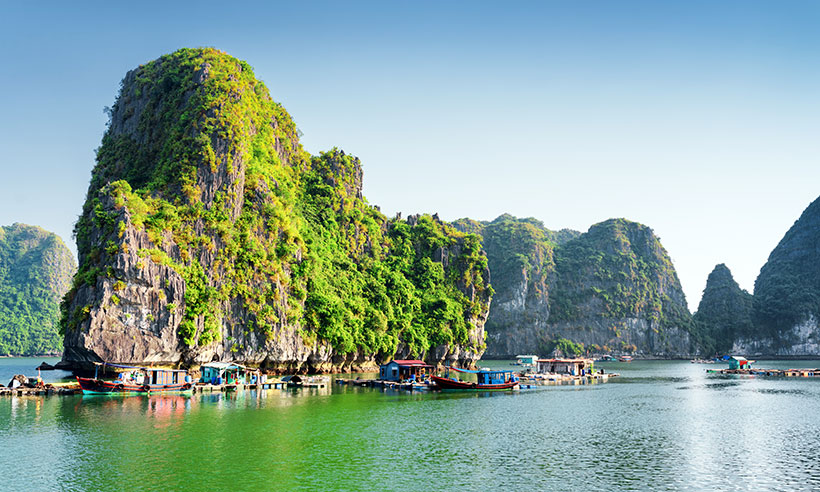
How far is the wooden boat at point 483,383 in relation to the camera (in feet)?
229

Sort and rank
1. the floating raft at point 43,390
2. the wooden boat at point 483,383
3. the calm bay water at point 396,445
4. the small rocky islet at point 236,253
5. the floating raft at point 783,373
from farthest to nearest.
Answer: the floating raft at point 783,373 < the wooden boat at point 483,383 < the small rocky islet at point 236,253 < the floating raft at point 43,390 < the calm bay water at point 396,445

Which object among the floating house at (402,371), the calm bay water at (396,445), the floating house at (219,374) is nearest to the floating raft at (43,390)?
the calm bay water at (396,445)

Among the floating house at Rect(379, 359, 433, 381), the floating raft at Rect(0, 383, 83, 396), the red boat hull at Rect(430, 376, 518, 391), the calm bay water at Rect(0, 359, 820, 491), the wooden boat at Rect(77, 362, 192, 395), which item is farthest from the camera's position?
the floating house at Rect(379, 359, 433, 381)

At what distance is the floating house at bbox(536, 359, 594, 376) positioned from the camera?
96.8 m

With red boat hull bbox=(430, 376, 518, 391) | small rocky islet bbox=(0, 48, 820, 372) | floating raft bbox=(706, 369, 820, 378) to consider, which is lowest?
floating raft bbox=(706, 369, 820, 378)

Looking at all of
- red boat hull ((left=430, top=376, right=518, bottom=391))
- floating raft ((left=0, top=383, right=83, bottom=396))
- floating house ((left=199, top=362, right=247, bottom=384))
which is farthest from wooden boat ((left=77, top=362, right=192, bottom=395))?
red boat hull ((left=430, top=376, right=518, bottom=391))

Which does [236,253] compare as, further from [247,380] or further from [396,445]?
[396,445]

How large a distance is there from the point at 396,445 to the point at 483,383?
38913 millimetres

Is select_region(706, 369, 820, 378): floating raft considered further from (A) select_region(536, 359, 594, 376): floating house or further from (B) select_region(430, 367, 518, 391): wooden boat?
(B) select_region(430, 367, 518, 391): wooden boat

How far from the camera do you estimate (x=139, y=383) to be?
57281 mm

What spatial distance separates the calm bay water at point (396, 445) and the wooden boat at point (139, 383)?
200 centimetres

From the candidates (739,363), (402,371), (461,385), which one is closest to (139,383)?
(402,371)

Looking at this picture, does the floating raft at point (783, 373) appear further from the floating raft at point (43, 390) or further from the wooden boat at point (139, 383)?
the floating raft at point (43, 390)

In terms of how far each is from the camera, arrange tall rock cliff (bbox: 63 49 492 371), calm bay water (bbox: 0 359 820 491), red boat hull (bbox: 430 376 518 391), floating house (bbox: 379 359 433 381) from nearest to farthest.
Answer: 1. calm bay water (bbox: 0 359 820 491)
2. tall rock cliff (bbox: 63 49 492 371)
3. red boat hull (bbox: 430 376 518 391)
4. floating house (bbox: 379 359 433 381)
